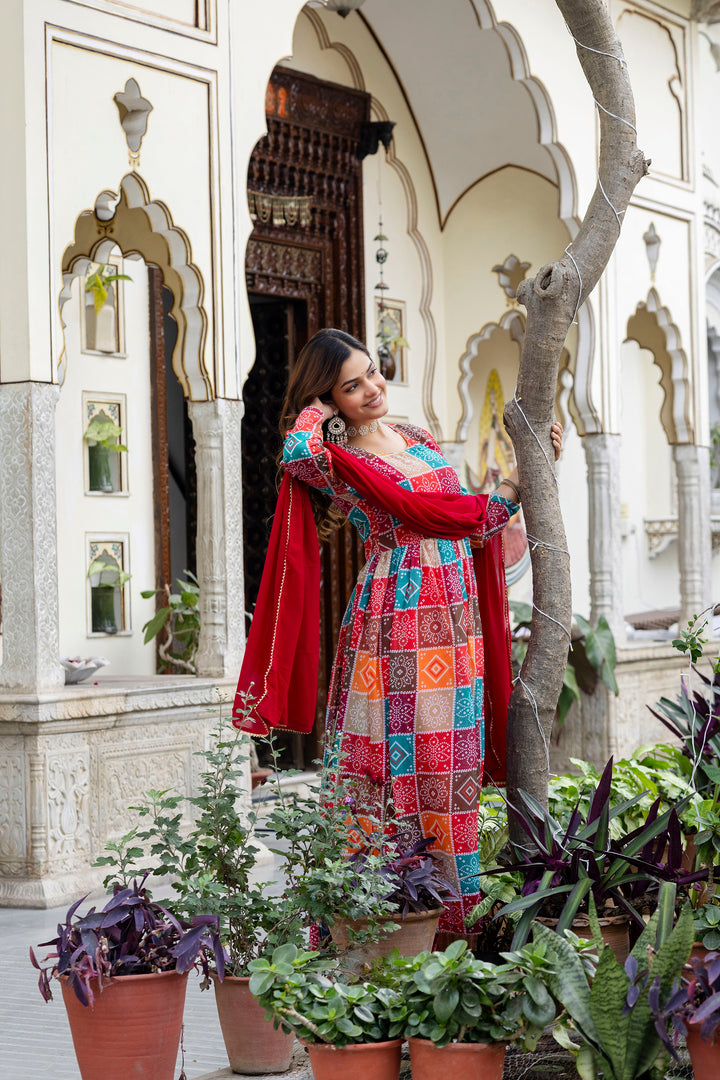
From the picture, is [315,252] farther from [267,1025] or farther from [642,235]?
[267,1025]

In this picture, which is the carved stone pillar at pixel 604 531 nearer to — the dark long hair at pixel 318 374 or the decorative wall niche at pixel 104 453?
the decorative wall niche at pixel 104 453

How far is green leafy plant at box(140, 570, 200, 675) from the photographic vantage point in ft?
24.4

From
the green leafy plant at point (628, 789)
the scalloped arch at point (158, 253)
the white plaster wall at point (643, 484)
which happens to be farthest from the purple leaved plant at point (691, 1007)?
the white plaster wall at point (643, 484)

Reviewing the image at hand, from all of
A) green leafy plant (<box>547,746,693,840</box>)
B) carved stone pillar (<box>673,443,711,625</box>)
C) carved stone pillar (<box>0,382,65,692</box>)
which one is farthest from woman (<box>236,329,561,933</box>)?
carved stone pillar (<box>673,443,711,625</box>)

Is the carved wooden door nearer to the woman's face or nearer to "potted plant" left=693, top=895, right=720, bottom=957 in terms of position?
the woman's face

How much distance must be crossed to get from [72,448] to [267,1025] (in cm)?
477

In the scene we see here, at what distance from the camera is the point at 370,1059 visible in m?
2.74

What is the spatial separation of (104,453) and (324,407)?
13.2ft

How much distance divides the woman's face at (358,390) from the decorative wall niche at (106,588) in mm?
3989

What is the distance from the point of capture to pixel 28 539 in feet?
19.4

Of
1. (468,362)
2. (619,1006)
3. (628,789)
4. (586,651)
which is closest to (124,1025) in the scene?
(619,1006)

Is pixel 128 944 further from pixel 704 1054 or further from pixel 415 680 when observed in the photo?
pixel 704 1054

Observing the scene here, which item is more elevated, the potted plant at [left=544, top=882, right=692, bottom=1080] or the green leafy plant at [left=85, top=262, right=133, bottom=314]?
the green leafy plant at [left=85, top=262, right=133, bottom=314]

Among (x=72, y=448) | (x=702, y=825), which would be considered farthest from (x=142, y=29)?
(x=702, y=825)
